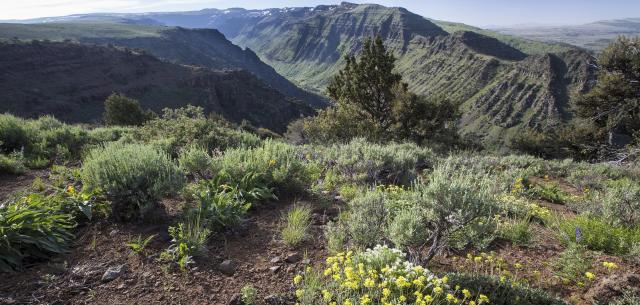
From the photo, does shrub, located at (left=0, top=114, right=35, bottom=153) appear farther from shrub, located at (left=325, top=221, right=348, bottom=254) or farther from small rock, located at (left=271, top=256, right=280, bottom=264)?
shrub, located at (left=325, top=221, right=348, bottom=254)

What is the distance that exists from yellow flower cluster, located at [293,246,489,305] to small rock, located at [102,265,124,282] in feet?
5.87

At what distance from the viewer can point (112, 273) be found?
366 cm

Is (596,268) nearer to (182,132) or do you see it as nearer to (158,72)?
(182,132)

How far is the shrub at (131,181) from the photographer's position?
4.69 metres

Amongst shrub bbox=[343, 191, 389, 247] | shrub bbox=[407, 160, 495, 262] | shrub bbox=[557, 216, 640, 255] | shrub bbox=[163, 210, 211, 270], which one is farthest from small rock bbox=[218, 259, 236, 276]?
shrub bbox=[557, 216, 640, 255]

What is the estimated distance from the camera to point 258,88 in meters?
112

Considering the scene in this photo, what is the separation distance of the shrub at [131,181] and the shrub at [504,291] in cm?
351

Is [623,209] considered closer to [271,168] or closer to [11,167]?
[271,168]

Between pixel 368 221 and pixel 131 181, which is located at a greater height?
pixel 131 181

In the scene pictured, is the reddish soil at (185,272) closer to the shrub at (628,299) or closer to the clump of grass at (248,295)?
the clump of grass at (248,295)

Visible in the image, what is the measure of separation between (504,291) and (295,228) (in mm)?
2324

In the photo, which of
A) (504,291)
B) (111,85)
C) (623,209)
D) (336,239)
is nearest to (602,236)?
(623,209)

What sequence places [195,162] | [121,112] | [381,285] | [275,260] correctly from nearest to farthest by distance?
[381,285] < [275,260] < [195,162] < [121,112]

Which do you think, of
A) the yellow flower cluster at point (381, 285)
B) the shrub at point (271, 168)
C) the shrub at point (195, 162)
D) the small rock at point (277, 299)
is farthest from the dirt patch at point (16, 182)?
the yellow flower cluster at point (381, 285)
